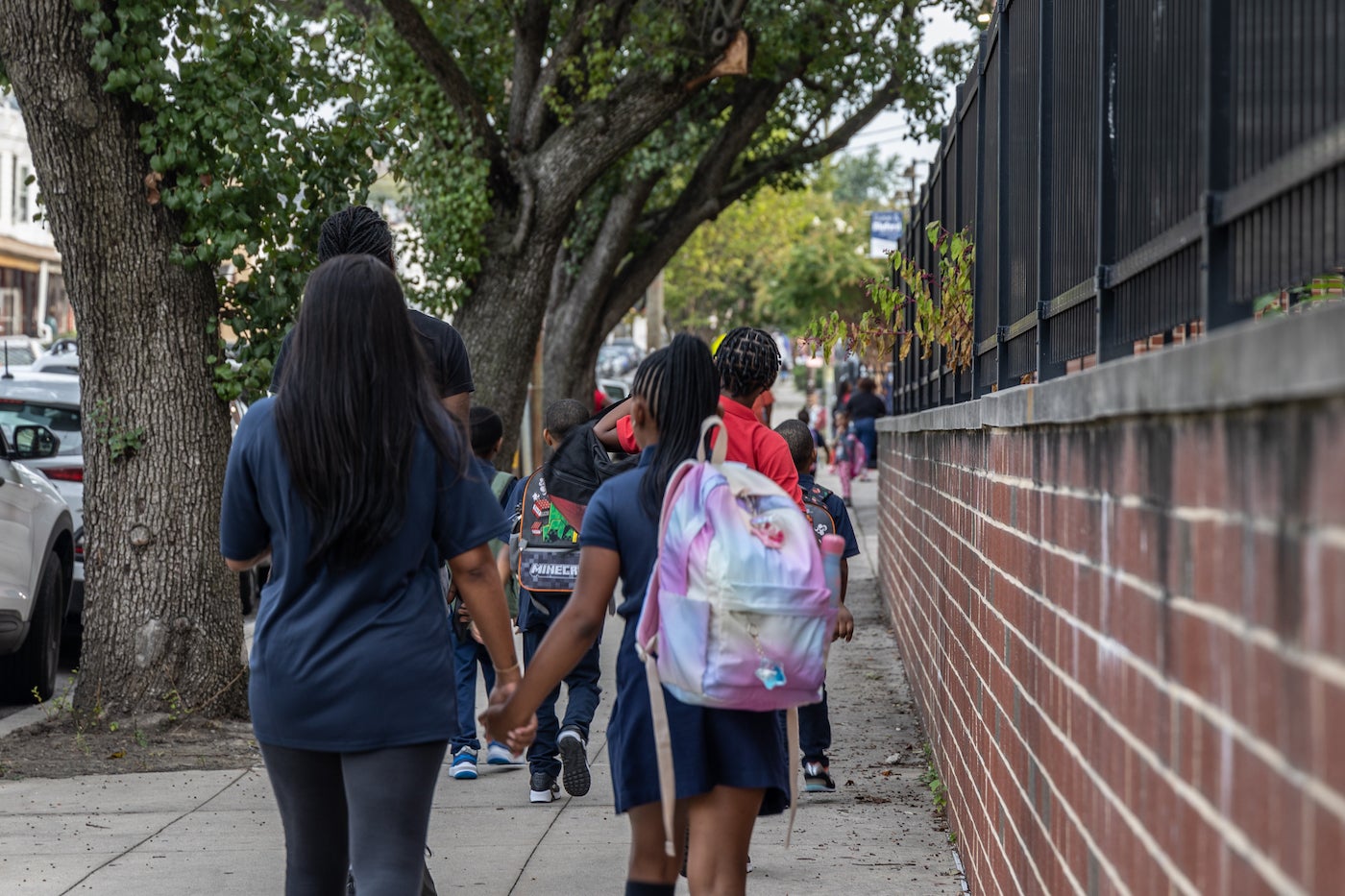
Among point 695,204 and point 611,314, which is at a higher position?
point 695,204

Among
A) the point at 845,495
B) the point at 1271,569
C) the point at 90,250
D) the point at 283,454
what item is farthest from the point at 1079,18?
the point at 845,495

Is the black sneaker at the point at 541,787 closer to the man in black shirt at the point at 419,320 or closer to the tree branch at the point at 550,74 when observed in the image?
the man in black shirt at the point at 419,320

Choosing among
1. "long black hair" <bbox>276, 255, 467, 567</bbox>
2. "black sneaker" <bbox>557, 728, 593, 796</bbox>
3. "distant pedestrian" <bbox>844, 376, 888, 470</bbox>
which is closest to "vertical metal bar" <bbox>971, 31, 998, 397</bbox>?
"black sneaker" <bbox>557, 728, 593, 796</bbox>

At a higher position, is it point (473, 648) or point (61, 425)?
point (61, 425)

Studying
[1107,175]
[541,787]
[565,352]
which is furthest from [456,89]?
[1107,175]

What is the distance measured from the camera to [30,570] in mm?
9281

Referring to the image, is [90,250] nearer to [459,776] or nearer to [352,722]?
[459,776]

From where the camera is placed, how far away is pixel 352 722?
345 cm

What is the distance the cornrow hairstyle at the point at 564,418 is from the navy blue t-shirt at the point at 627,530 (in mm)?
3249

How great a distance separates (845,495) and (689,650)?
21.6 m

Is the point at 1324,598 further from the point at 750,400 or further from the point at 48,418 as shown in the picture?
the point at 48,418

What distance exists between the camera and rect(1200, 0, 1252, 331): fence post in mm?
2477

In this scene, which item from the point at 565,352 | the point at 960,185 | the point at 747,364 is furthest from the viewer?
the point at 565,352

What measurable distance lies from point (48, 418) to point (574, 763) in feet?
22.5
